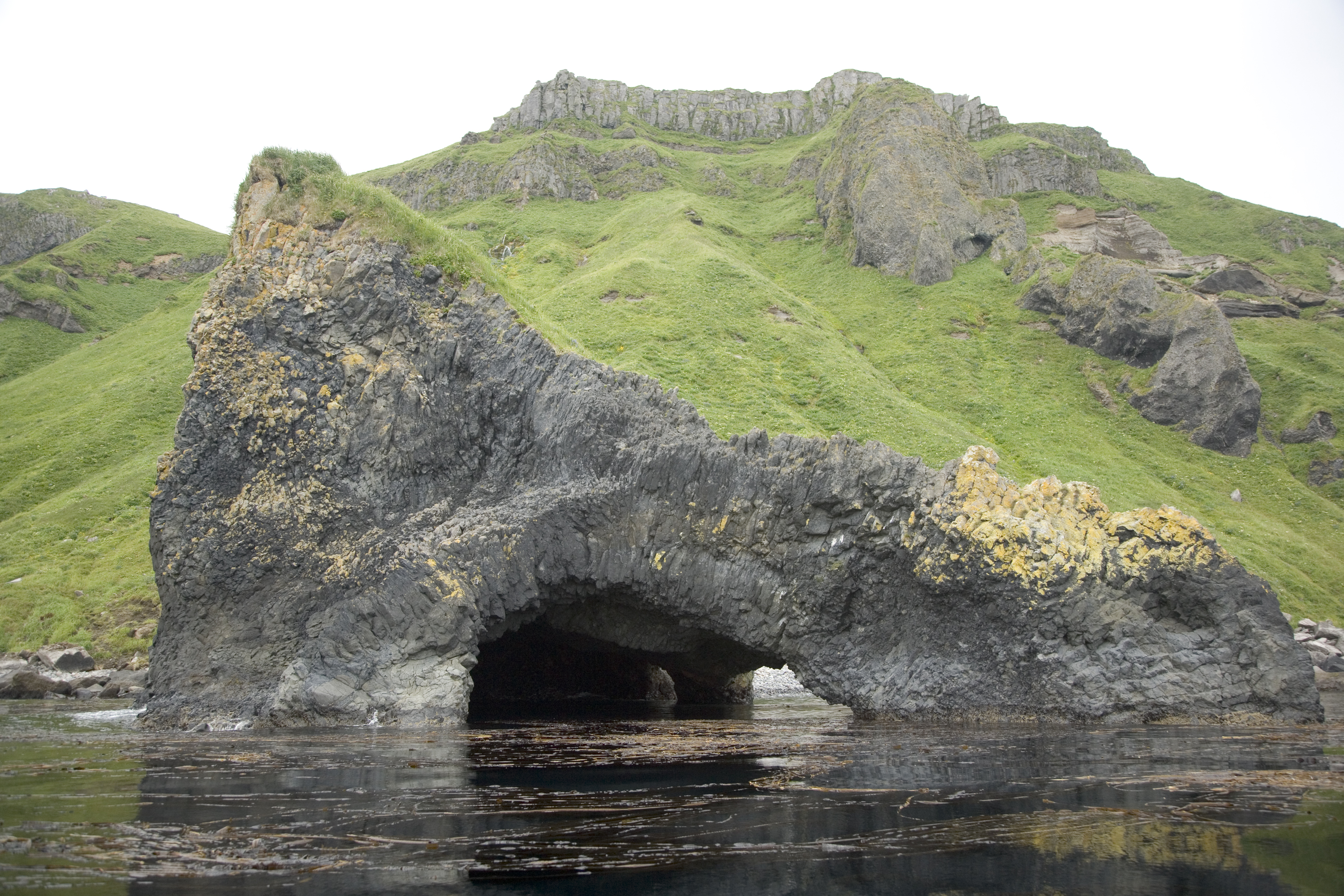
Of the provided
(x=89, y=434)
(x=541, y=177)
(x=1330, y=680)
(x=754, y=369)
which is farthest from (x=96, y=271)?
(x=1330, y=680)

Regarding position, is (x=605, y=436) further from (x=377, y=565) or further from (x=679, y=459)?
(x=377, y=565)

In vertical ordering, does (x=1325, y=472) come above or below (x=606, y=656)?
above

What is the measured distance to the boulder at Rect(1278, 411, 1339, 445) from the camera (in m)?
53.7

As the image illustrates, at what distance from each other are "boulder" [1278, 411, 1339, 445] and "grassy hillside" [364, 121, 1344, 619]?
57 cm

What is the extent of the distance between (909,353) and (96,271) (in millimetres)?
96218

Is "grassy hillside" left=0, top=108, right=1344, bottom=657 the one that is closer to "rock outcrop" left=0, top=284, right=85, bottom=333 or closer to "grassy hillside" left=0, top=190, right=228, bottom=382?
"grassy hillside" left=0, top=190, right=228, bottom=382

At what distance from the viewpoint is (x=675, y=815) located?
28.9ft

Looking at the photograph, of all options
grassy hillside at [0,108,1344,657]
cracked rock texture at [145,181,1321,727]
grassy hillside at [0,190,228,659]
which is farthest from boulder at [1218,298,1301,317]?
grassy hillside at [0,190,228,659]

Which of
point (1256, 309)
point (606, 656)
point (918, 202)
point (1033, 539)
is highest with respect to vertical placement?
point (918, 202)

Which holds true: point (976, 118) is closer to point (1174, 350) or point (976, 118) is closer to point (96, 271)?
point (1174, 350)

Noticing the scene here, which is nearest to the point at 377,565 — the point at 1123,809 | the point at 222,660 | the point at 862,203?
the point at 222,660

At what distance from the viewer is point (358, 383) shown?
21.4 m

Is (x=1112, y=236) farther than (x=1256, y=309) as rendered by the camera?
Yes

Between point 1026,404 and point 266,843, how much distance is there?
5401cm
